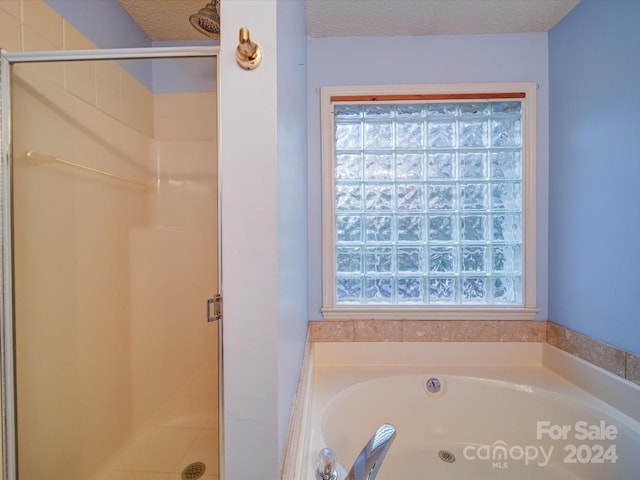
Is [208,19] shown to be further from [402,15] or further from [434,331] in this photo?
[434,331]

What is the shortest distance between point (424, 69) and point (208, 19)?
109cm

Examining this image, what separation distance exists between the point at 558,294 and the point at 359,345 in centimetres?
107

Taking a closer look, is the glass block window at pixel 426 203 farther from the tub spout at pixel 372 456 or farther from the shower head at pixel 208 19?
the tub spout at pixel 372 456

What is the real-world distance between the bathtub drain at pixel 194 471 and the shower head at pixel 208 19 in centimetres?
195

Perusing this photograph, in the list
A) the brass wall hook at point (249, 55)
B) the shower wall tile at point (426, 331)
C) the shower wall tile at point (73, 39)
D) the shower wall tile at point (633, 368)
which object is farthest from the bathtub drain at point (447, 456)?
the shower wall tile at point (73, 39)

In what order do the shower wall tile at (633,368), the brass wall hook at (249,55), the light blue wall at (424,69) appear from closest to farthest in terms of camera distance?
the brass wall hook at (249,55), the shower wall tile at (633,368), the light blue wall at (424,69)

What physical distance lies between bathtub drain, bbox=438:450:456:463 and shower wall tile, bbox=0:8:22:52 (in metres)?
2.26

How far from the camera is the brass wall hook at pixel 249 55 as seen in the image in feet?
1.69

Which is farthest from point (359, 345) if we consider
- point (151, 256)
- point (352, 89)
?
point (352, 89)

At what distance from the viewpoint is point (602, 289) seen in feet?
3.75

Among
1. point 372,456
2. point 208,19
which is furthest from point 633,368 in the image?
point 208,19

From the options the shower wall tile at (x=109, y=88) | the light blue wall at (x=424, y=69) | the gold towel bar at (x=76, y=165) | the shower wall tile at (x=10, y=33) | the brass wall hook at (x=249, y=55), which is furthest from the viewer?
the light blue wall at (x=424, y=69)

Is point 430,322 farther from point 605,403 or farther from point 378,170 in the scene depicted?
point 378,170

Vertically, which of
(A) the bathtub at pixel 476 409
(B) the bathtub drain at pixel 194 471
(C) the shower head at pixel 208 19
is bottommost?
(B) the bathtub drain at pixel 194 471
